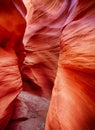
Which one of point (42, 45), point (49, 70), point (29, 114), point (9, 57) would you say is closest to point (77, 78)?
point (9, 57)

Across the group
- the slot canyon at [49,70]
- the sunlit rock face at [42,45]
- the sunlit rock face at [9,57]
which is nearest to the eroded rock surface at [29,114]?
the slot canyon at [49,70]

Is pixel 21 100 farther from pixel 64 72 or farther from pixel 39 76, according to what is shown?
pixel 64 72

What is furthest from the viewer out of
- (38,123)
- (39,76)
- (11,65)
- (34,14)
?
(34,14)

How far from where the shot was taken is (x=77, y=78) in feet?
12.5

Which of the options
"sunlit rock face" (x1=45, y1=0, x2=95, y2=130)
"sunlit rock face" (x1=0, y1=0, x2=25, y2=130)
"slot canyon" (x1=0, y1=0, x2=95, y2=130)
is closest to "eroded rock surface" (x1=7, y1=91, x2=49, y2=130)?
"slot canyon" (x1=0, y1=0, x2=95, y2=130)

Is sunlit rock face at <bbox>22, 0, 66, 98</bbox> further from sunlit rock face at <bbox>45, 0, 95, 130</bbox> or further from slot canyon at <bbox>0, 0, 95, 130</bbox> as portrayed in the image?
sunlit rock face at <bbox>45, 0, 95, 130</bbox>

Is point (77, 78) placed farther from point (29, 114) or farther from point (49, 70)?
point (49, 70)

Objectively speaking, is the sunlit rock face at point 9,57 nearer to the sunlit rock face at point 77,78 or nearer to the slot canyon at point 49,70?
the slot canyon at point 49,70

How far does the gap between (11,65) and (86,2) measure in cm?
259

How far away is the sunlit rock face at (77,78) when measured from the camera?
3312 millimetres

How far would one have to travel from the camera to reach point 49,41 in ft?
24.8

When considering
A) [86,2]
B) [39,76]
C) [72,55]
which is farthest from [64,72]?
[39,76]

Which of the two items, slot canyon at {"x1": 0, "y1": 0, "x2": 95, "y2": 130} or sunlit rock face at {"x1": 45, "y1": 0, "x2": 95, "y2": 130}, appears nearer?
sunlit rock face at {"x1": 45, "y1": 0, "x2": 95, "y2": 130}

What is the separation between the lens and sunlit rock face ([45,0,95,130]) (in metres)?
3.31
